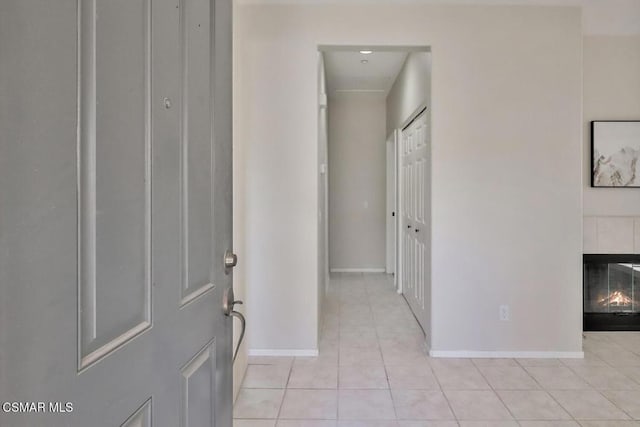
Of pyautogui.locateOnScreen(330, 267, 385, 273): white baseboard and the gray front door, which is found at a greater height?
the gray front door

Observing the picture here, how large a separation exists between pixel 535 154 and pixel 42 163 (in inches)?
116

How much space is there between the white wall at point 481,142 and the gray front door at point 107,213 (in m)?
1.72

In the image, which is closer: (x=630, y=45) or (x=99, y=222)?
(x=99, y=222)

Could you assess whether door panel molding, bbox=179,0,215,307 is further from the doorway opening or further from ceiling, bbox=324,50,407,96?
the doorway opening

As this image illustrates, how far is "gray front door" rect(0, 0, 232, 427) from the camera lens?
40 cm

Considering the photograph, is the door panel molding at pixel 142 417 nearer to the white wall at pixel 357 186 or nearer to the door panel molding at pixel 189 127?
the door panel molding at pixel 189 127

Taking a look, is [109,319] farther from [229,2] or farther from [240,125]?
[240,125]

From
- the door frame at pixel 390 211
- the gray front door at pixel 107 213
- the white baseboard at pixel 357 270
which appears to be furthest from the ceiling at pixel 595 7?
the white baseboard at pixel 357 270

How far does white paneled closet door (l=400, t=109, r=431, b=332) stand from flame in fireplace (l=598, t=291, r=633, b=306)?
5.39 ft

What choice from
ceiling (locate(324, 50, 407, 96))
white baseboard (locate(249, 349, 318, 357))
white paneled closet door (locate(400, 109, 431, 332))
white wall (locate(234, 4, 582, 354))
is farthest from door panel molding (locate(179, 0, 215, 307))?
ceiling (locate(324, 50, 407, 96))

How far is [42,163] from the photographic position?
433 millimetres

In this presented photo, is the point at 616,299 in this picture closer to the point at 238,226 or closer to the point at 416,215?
the point at 416,215

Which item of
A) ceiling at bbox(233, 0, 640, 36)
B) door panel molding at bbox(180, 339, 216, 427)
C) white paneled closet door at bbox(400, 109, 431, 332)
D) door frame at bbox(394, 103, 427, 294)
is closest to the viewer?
door panel molding at bbox(180, 339, 216, 427)

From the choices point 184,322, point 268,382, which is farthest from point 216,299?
point 268,382
